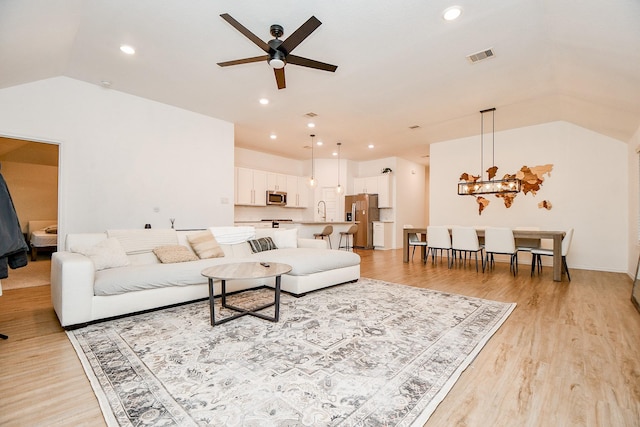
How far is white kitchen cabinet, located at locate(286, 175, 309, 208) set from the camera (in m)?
8.72

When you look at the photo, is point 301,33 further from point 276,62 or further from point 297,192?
point 297,192

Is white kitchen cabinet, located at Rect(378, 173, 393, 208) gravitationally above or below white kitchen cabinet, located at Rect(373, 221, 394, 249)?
above

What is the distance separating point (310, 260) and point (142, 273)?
1807mm

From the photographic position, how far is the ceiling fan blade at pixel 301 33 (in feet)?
7.44

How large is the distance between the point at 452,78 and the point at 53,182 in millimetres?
9947

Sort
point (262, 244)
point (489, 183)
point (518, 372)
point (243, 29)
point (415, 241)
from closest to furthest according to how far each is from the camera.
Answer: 1. point (518, 372)
2. point (243, 29)
3. point (262, 244)
4. point (489, 183)
5. point (415, 241)

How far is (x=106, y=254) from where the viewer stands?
299cm

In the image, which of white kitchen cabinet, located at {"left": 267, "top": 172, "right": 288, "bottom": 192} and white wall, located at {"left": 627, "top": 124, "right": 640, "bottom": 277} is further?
white kitchen cabinet, located at {"left": 267, "top": 172, "right": 288, "bottom": 192}

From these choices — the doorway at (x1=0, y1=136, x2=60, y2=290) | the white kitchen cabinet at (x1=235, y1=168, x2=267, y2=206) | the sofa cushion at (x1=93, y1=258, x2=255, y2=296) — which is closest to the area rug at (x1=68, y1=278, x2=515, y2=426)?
the sofa cushion at (x1=93, y1=258, x2=255, y2=296)

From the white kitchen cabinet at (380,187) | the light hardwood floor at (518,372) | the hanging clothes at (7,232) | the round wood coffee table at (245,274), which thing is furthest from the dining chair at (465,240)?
the hanging clothes at (7,232)

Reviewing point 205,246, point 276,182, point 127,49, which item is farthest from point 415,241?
point 127,49

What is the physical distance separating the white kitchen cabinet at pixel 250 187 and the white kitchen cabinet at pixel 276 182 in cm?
14

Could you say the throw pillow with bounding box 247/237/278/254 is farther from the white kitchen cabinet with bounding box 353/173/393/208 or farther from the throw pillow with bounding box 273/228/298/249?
the white kitchen cabinet with bounding box 353/173/393/208

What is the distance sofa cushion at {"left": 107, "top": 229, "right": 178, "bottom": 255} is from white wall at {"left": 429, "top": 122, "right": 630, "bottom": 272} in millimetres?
6436
